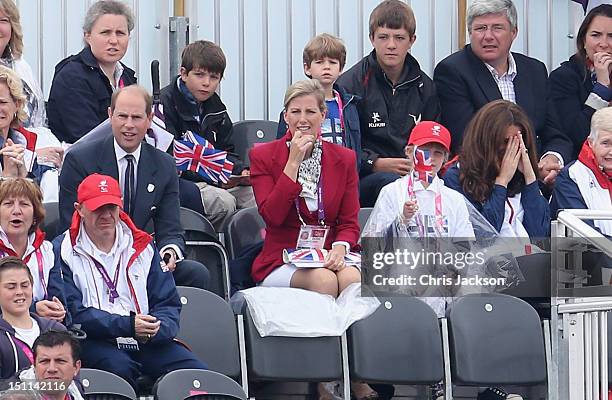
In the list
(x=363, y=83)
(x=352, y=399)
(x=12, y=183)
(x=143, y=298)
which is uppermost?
(x=363, y=83)

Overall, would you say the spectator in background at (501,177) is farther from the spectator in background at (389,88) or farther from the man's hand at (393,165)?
the spectator in background at (389,88)

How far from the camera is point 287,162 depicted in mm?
7727

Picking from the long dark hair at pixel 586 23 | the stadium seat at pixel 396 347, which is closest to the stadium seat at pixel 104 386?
the stadium seat at pixel 396 347

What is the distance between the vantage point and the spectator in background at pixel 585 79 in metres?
9.13

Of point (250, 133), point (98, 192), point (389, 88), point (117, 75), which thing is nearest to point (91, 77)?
point (117, 75)

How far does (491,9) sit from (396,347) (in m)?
2.64

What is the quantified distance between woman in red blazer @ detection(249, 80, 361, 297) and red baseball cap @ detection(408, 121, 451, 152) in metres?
0.35

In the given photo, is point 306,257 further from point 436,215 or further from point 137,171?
point 137,171

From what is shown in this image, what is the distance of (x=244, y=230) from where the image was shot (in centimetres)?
810

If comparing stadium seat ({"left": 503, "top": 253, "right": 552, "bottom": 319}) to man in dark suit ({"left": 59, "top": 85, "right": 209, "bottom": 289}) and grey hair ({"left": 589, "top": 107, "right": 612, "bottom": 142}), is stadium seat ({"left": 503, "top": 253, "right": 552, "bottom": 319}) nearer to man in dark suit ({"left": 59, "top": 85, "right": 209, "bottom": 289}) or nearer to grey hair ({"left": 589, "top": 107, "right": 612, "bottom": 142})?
grey hair ({"left": 589, "top": 107, "right": 612, "bottom": 142})

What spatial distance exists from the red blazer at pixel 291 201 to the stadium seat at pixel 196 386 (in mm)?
1185

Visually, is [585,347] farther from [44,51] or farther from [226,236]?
[44,51]

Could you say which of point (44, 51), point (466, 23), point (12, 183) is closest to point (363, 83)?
point (466, 23)

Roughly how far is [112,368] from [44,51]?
330cm
